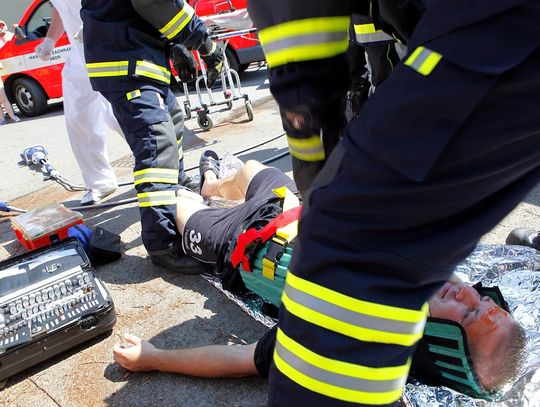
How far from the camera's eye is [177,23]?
8.02 ft

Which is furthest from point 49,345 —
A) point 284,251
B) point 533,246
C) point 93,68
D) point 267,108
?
point 267,108

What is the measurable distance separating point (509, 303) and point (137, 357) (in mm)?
1335

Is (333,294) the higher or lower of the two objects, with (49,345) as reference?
higher

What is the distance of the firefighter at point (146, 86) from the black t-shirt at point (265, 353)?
86 centimetres

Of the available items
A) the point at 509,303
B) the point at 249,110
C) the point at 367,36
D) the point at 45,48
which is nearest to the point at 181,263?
the point at 367,36

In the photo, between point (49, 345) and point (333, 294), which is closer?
point (333, 294)

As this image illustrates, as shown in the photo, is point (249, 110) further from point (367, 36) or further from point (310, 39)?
point (310, 39)

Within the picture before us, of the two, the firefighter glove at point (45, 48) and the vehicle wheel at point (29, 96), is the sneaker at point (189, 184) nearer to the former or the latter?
the firefighter glove at point (45, 48)

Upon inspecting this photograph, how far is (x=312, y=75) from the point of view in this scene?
0.88 m

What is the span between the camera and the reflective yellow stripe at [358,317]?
747mm

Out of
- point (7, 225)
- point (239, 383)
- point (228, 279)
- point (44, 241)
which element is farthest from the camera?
point (7, 225)

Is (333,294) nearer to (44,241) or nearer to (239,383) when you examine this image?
(239,383)

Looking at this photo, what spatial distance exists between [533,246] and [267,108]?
4241 millimetres

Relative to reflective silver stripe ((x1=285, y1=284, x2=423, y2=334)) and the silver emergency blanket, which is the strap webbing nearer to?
the silver emergency blanket
